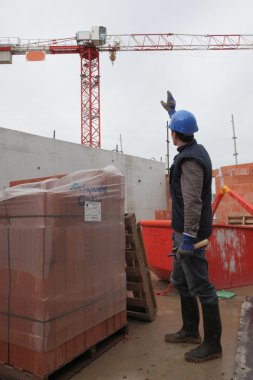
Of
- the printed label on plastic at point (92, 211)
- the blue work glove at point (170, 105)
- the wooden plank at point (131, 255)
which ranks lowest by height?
the wooden plank at point (131, 255)

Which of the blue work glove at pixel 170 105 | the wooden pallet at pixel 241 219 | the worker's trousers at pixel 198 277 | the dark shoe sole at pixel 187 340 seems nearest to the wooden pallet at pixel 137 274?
the dark shoe sole at pixel 187 340

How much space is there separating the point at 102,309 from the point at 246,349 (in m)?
1.23

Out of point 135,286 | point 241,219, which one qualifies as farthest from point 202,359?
point 241,219

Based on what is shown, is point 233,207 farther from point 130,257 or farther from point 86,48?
point 86,48

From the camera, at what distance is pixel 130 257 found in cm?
392

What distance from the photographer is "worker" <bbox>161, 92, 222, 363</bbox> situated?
279 cm

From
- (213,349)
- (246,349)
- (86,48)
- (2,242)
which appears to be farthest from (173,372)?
(86,48)

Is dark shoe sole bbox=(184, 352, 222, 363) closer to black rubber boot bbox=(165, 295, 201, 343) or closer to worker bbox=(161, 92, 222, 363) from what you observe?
worker bbox=(161, 92, 222, 363)

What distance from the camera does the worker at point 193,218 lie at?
2.79 metres

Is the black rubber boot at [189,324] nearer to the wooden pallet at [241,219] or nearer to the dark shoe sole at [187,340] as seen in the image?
the dark shoe sole at [187,340]

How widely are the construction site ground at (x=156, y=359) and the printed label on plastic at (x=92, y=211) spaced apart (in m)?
1.18

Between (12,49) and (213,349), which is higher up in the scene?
(12,49)

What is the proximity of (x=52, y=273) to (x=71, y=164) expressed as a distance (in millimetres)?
12780

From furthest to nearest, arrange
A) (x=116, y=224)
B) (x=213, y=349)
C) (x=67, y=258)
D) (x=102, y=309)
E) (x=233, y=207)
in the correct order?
(x=233, y=207) → (x=116, y=224) → (x=102, y=309) → (x=213, y=349) → (x=67, y=258)
